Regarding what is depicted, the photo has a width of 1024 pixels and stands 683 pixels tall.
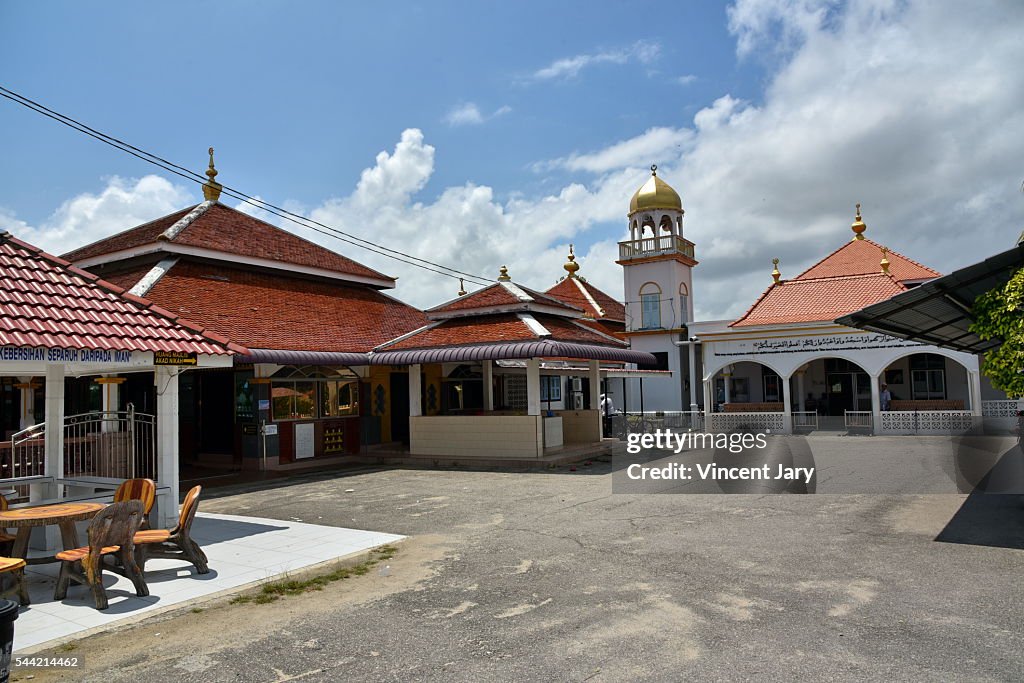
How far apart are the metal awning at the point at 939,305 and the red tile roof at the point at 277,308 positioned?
12.3 meters

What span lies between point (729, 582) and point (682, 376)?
2548 centimetres

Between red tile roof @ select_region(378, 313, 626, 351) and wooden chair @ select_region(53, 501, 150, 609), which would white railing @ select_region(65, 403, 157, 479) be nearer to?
wooden chair @ select_region(53, 501, 150, 609)

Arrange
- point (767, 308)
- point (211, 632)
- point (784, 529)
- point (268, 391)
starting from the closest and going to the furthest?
point (211, 632), point (784, 529), point (268, 391), point (767, 308)

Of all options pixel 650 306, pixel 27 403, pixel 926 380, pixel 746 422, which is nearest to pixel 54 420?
pixel 27 403

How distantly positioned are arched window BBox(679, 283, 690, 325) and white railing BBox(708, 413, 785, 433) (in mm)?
7837

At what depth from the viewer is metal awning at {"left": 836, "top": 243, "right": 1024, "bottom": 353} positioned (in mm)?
8648

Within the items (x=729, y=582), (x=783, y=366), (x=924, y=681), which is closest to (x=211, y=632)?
(x=729, y=582)

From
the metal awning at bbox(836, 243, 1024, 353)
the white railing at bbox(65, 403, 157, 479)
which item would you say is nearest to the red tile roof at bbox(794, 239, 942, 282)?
the metal awning at bbox(836, 243, 1024, 353)

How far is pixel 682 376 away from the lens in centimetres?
3172

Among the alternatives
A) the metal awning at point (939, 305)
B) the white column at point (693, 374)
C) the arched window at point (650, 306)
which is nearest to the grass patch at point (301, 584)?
the metal awning at point (939, 305)

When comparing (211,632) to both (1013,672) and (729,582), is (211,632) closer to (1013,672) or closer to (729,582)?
(729,582)

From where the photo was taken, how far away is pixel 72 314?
877 cm

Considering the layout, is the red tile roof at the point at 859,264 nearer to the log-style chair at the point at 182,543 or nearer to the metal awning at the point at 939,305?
the metal awning at the point at 939,305

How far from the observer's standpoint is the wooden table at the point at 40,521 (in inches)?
271
